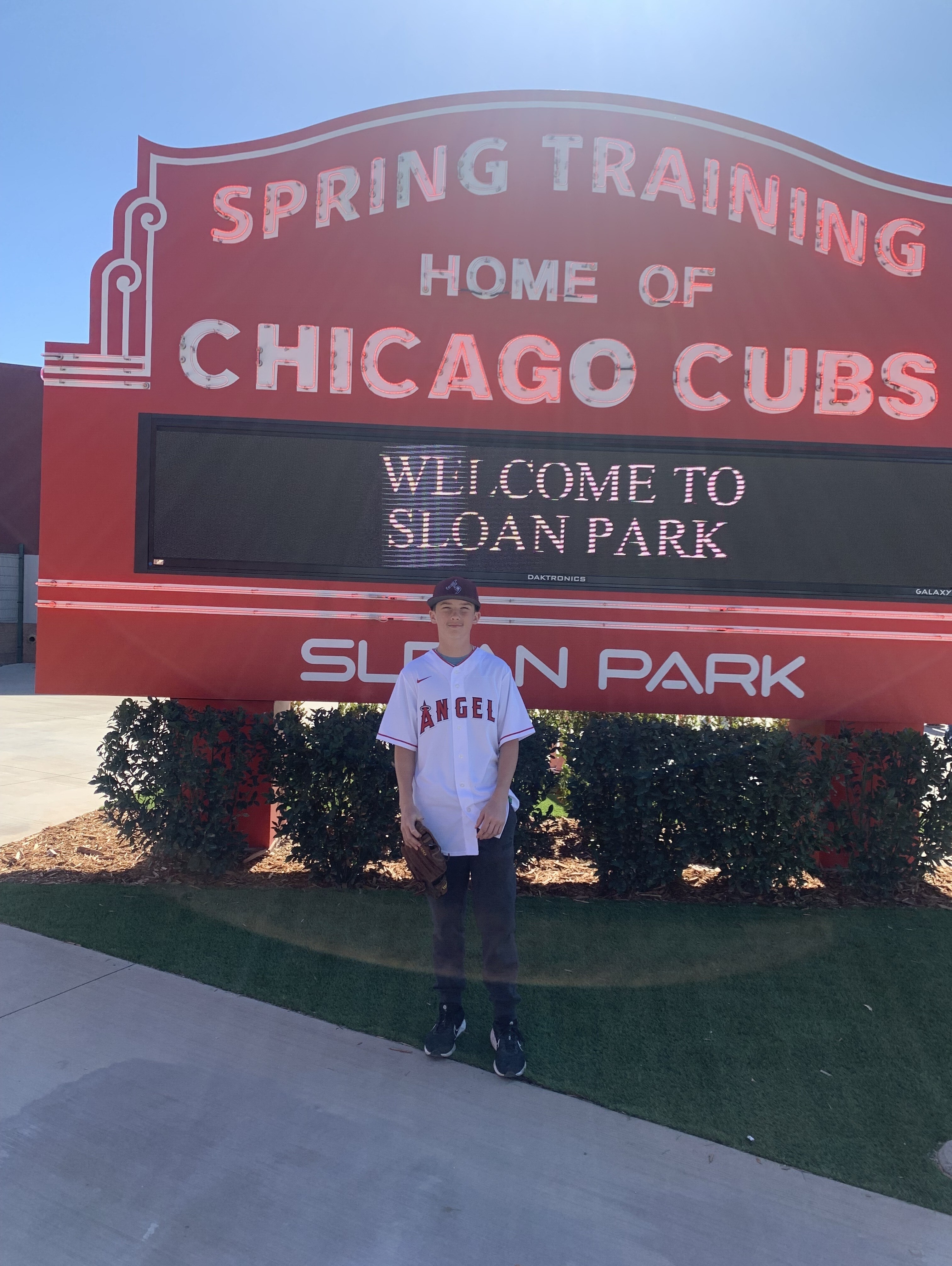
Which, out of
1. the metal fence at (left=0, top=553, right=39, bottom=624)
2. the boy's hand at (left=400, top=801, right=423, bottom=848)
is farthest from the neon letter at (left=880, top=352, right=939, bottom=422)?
the metal fence at (left=0, top=553, right=39, bottom=624)

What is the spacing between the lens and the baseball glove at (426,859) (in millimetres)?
3230

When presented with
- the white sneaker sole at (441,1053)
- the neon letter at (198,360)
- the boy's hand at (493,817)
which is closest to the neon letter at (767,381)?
the neon letter at (198,360)

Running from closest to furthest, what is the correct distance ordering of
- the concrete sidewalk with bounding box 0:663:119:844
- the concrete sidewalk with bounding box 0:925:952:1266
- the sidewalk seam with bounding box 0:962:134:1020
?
the concrete sidewalk with bounding box 0:925:952:1266
the sidewalk seam with bounding box 0:962:134:1020
the concrete sidewalk with bounding box 0:663:119:844

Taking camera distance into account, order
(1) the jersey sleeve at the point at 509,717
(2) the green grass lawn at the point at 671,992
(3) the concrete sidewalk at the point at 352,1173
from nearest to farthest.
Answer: (3) the concrete sidewalk at the point at 352,1173
(2) the green grass lawn at the point at 671,992
(1) the jersey sleeve at the point at 509,717

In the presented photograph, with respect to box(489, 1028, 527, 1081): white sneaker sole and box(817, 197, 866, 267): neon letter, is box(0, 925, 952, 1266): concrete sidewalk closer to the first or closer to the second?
box(489, 1028, 527, 1081): white sneaker sole

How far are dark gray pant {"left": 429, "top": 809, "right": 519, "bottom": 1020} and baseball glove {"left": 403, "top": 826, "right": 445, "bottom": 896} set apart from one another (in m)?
0.12

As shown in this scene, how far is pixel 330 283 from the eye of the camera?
17.5 feet

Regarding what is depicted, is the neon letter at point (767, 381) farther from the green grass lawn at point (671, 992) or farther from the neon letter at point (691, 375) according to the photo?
the green grass lawn at point (671, 992)

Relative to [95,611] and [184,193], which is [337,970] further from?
[184,193]

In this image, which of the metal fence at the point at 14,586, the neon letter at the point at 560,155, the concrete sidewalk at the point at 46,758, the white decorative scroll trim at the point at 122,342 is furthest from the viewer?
the metal fence at the point at 14,586

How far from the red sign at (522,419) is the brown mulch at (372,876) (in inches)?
42.5

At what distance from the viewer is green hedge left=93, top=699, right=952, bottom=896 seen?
4.89 m

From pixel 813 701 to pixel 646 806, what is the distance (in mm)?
1388

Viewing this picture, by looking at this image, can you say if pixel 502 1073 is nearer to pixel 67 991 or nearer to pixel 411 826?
pixel 411 826
